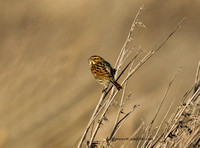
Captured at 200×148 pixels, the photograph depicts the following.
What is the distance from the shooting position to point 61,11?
27.2ft

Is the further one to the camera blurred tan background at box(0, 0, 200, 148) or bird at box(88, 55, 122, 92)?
blurred tan background at box(0, 0, 200, 148)

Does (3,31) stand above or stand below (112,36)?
above

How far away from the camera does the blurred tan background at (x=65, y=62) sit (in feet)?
25.1

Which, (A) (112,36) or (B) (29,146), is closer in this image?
(B) (29,146)

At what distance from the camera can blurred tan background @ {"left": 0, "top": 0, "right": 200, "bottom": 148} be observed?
7.66 metres

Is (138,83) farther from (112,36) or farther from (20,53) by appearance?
(20,53)

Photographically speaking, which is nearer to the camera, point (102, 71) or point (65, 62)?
point (102, 71)

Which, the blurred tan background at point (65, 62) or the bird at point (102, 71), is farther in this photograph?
the blurred tan background at point (65, 62)

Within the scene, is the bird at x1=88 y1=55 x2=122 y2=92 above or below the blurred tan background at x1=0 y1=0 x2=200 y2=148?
below

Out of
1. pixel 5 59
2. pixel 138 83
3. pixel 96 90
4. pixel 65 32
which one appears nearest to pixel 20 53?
pixel 5 59

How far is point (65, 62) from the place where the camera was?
8.09m

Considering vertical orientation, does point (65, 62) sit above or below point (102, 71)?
above

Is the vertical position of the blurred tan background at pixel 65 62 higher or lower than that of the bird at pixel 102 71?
higher

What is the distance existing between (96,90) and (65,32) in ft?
3.90
